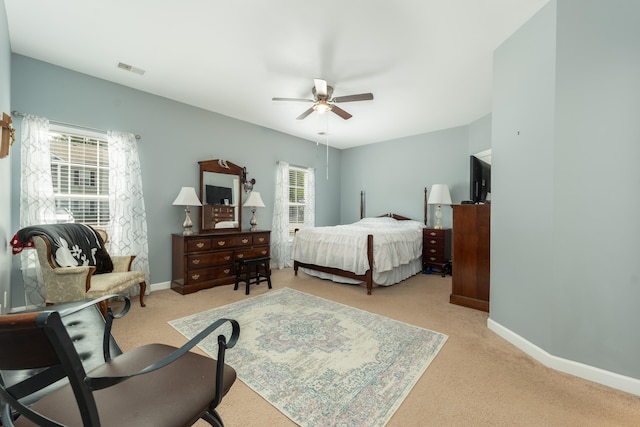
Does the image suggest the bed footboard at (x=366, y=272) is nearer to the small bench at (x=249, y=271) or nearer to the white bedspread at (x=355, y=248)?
the white bedspread at (x=355, y=248)

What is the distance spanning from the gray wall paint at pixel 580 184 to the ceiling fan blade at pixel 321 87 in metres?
1.81

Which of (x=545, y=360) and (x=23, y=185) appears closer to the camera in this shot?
(x=545, y=360)

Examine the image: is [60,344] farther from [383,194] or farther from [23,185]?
[383,194]

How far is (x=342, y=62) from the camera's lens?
2844mm

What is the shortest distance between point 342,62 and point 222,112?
2.39 metres

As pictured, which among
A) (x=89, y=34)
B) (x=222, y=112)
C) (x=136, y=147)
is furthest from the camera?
(x=222, y=112)

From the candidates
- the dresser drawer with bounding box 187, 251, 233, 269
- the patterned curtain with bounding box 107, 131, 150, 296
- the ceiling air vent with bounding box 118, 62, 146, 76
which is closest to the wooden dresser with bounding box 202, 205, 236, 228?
the dresser drawer with bounding box 187, 251, 233, 269

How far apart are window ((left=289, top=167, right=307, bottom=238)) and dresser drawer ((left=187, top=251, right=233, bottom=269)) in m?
1.85

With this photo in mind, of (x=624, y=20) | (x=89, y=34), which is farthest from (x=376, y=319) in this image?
(x=89, y=34)

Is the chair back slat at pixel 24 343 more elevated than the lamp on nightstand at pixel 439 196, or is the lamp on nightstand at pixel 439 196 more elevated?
the lamp on nightstand at pixel 439 196

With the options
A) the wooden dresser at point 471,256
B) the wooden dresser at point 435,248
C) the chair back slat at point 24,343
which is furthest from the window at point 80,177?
the wooden dresser at point 435,248

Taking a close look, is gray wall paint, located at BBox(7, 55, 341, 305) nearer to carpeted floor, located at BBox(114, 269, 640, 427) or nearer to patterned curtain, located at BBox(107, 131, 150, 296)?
patterned curtain, located at BBox(107, 131, 150, 296)

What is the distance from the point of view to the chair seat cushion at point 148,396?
87cm

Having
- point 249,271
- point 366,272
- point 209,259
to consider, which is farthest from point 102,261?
point 366,272
